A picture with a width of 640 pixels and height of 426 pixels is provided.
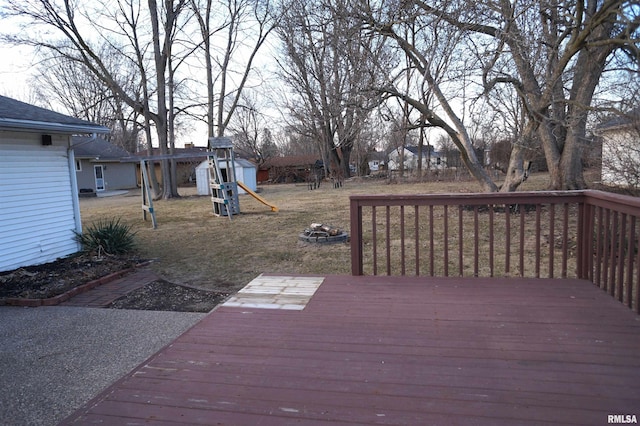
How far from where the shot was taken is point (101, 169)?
25.9m

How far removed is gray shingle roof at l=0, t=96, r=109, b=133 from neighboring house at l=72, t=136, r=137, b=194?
16.0m

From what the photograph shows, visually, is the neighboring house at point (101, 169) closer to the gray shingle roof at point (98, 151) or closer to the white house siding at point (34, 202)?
the gray shingle roof at point (98, 151)

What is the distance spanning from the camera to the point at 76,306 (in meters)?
4.62

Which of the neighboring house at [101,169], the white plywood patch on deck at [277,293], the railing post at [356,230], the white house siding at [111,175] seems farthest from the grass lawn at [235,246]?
the white house siding at [111,175]

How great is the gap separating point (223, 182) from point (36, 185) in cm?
653

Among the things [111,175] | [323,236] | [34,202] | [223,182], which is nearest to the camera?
[34,202]

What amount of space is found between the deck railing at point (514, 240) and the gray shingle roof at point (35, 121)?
466 centimetres

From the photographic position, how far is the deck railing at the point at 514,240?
10.2ft

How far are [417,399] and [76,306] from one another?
4128 mm

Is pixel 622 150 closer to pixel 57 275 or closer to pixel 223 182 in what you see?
pixel 57 275

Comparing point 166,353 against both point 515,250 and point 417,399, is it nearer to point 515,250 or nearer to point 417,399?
point 417,399

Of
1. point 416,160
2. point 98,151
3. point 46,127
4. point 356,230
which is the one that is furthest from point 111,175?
point 416,160

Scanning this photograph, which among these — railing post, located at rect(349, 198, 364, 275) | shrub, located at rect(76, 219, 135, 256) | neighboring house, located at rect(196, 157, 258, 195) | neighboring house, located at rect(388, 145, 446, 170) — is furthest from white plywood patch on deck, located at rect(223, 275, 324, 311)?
neighboring house, located at rect(388, 145, 446, 170)

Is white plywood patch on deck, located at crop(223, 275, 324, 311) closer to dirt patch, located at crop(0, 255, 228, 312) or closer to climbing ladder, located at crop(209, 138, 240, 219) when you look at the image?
dirt patch, located at crop(0, 255, 228, 312)
